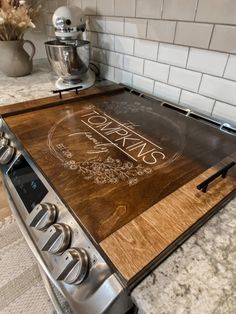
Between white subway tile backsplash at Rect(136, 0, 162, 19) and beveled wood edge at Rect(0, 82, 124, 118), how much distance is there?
1.00ft

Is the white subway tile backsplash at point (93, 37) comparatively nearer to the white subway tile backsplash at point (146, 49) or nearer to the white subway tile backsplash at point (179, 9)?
the white subway tile backsplash at point (146, 49)

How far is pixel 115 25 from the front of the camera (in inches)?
40.7

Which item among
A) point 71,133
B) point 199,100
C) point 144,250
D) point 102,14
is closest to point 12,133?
point 71,133

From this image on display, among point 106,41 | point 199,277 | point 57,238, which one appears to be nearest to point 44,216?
point 57,238

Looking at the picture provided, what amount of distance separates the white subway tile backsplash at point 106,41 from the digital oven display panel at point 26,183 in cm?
76

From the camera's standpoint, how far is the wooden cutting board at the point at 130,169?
0.39 m

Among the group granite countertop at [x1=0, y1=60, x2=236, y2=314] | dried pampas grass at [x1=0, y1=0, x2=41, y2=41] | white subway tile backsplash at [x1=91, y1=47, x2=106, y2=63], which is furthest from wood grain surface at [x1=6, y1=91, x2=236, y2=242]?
dried pampas grass at [x1=0, y1=0, x2=41, y2=41]

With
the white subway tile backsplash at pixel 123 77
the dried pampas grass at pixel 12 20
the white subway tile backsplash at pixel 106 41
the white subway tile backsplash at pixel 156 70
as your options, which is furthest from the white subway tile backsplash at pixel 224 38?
the dried pampas grass at pixel 12 20

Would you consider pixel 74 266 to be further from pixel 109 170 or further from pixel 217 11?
pixel 217 11

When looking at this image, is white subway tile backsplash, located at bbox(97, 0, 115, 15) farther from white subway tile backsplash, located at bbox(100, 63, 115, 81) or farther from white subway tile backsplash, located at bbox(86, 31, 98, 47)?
white subway tile backsplash, located at bbox(100, 63, 115, 81)

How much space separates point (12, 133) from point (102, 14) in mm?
779

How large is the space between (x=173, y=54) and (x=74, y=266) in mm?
782

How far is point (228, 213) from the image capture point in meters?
0.46

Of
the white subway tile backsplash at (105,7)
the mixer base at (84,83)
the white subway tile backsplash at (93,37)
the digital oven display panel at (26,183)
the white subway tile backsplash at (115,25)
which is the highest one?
the white subway tile backsplash at (105,7)
